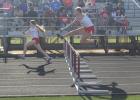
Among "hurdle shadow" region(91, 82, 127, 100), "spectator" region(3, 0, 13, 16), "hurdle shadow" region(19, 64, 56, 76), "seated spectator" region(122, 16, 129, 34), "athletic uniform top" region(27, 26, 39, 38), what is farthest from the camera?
"spectator" region(3, 0, 13, 16)

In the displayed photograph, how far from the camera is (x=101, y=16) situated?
912 inches

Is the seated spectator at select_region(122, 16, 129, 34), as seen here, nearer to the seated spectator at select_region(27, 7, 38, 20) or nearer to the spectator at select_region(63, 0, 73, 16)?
the spectator at select_region(63, 0, 73, 16)

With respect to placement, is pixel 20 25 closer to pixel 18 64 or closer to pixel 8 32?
pixel 8 32

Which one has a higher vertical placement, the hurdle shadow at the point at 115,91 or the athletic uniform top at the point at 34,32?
the athletic uniform top at the point at 34,32

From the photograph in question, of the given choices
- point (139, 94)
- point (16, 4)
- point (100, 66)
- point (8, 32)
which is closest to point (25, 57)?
point (8, 32)

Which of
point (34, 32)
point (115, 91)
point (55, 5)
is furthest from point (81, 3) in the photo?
point (115, 91)

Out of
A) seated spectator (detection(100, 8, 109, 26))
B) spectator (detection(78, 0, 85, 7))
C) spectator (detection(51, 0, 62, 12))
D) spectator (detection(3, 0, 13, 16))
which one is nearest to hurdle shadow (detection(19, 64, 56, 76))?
seated spectator (detection(100, 8, 109, 26))

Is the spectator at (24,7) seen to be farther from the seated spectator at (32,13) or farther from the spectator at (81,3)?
the spectator at (81,3)

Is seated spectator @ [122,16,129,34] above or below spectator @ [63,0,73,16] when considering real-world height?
below

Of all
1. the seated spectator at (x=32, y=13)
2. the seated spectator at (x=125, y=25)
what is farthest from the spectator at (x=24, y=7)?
the seated spectator at (x=125, y=25)

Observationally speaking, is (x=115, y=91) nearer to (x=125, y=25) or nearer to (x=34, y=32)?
(x=34, y=32)

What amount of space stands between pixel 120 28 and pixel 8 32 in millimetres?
5353

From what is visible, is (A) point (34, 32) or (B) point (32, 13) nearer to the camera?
(A) point (34, 32)

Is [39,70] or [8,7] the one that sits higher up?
[8,7]
